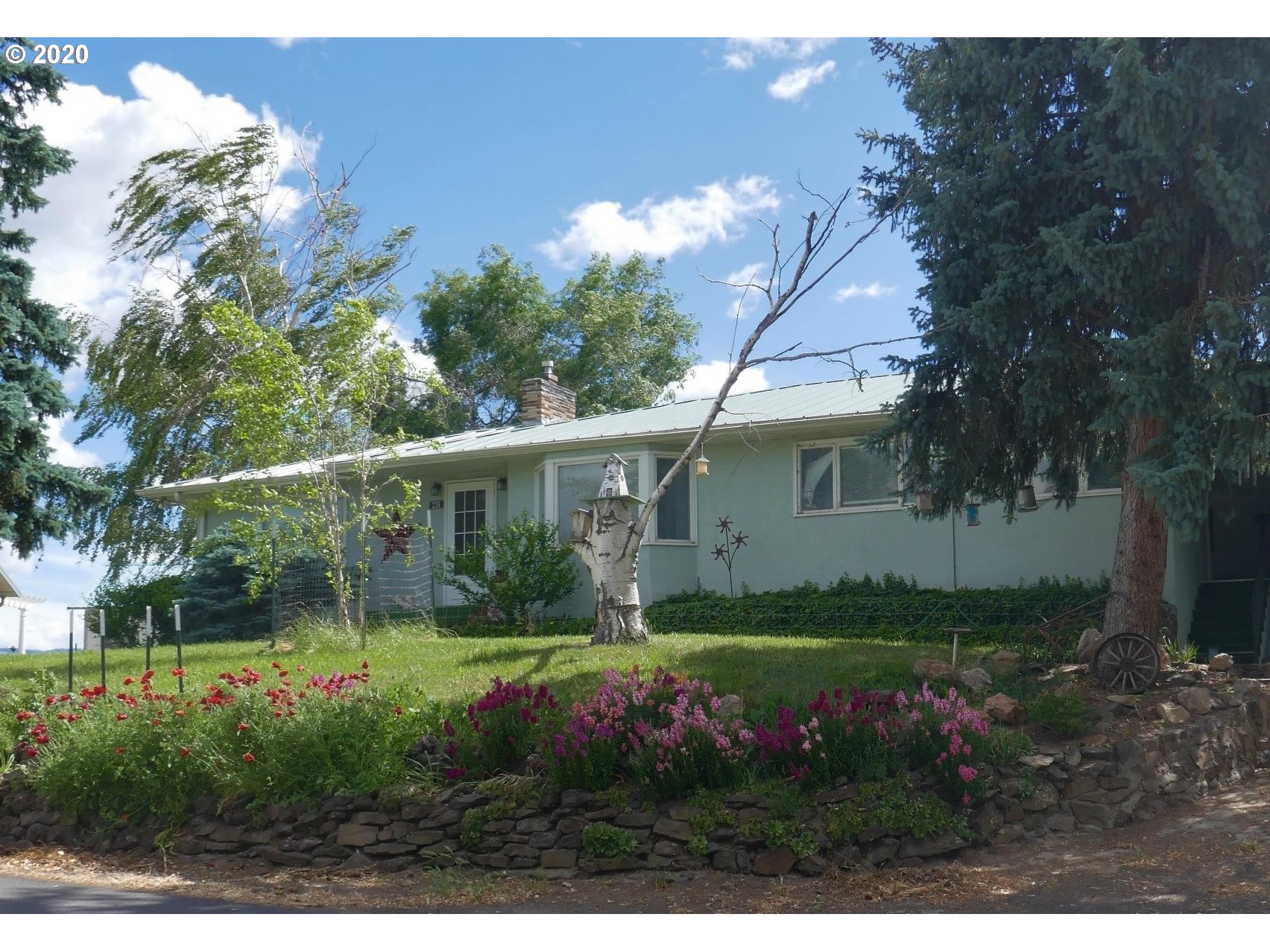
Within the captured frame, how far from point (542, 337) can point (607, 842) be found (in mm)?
25252

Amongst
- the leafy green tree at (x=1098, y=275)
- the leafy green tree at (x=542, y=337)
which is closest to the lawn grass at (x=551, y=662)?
the leafy green tree at (x=1098, y=275)

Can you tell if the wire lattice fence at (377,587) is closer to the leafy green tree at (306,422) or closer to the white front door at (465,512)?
the white front door at (465,512)

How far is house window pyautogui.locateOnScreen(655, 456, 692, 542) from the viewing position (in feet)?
54.0

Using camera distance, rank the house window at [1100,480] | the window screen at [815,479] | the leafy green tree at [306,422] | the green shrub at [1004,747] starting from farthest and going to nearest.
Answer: the window screen at [815,479] → the leafy green tree at [306,422] → the house window at [1100,480] → the green shrub at [1004,747]

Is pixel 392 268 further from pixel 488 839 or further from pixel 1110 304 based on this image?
pixel 488 839

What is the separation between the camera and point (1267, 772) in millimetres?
9008

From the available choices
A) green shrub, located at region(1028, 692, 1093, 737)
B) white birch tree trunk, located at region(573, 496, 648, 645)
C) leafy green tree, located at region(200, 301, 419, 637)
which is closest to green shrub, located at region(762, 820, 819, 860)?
green shrub, located at region(1028, 692, 1093, 737)

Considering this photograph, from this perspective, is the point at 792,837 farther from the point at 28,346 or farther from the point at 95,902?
the point at 28,346

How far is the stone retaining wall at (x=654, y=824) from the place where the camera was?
6781 mm

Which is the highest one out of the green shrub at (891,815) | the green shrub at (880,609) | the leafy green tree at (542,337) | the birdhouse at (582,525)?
the leafy green tree at (542,337)

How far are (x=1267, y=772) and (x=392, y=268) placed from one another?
79.5ft

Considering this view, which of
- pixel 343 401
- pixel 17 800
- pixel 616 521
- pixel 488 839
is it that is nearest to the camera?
pixel 488 839

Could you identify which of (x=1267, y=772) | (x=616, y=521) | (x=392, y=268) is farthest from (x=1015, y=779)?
(x=392, y=268)

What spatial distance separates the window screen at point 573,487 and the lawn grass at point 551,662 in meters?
3.17
